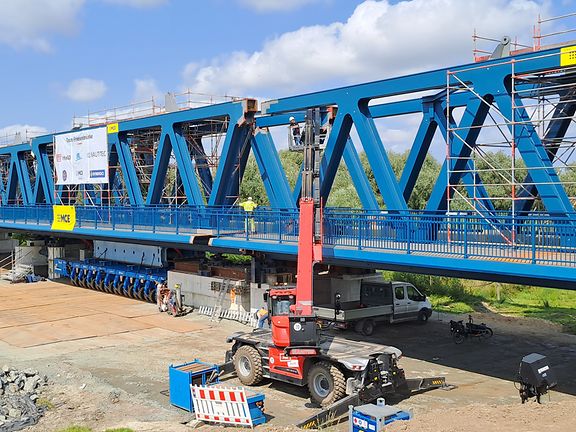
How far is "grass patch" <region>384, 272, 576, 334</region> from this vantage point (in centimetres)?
2564

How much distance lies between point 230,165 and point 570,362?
12556mm

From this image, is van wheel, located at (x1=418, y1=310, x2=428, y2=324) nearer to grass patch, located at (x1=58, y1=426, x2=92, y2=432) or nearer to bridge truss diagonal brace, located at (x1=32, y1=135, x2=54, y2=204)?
grass patch, located at (x1=58, y1=426, x2=92, y2=432)

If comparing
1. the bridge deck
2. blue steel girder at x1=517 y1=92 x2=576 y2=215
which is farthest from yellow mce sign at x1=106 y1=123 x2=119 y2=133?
blue steel girder at x1=517 y1=92 x2=576 y2=215

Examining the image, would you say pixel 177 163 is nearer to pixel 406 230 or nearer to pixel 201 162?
pixel 201 162

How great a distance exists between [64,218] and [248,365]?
19.6 metres

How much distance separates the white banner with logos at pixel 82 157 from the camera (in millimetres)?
30531

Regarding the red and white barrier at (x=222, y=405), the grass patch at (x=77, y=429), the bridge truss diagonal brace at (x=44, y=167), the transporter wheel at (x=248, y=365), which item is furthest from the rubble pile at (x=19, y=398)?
the bridge truss diagonal brace at (x=44, y=167)

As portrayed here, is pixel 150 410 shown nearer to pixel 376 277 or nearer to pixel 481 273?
pixel 481 273

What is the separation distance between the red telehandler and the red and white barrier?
1666 millimetres

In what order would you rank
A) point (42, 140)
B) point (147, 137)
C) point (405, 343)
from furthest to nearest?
point (42, 140) < point (147, 137) < point (405, 343)

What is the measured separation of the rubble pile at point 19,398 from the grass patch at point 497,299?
1638 cm

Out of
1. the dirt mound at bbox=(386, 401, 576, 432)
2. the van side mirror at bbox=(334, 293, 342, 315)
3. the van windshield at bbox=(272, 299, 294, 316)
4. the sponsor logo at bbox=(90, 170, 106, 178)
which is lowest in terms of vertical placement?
the dirt mound at bbox=(386, 401, 576, 432)

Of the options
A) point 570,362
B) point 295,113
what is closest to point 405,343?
point 570,362

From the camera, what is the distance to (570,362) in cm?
1755
